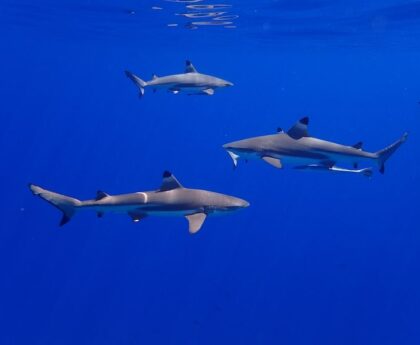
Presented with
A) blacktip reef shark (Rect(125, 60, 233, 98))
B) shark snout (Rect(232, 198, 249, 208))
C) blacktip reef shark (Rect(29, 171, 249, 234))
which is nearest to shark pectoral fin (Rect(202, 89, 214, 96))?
blacktip reef shark (Rect(125, 60, 233, 98))

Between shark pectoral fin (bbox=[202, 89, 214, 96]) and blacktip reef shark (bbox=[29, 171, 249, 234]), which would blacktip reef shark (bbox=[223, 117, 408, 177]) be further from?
shark pectoral fin (bbox=[202, 89, 214, 96])

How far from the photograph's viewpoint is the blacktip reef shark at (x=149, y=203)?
26.5 feet

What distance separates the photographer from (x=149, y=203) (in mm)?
8109

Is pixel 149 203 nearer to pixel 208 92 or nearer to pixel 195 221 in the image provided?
pixel 195 221

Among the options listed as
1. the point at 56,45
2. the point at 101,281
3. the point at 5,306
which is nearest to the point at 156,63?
the point at 56,45

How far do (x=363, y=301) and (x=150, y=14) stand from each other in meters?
17.6

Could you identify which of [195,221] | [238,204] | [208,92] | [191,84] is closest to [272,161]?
[238,204]

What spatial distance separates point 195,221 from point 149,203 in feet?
2.56

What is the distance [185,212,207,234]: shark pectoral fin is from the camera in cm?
790

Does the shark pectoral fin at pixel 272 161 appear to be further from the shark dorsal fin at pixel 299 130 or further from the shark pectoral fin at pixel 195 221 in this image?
the shark pectoral fin at pixel 195 221

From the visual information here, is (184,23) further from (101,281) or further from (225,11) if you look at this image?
(101,281)

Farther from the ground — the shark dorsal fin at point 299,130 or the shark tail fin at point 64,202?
the shark dorsal fin at point 299,130

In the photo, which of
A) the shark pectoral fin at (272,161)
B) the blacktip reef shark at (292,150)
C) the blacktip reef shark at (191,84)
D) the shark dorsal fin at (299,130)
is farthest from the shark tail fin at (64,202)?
the blacktip reef shark at (191,84)

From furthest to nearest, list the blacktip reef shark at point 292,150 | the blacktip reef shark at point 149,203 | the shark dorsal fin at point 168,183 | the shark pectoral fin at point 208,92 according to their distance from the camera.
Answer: the shark pectoral fin at point 208,92 < the blacktip reef shark at point 292,150 < the shark dorsal fin at point 168,183 < the blacktip reef shark at point 149,203
